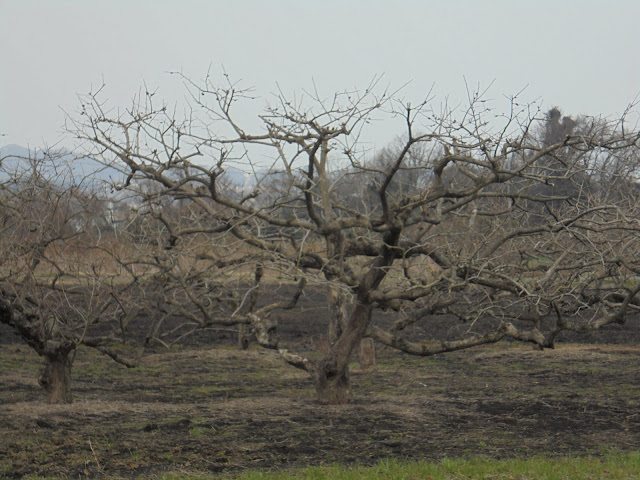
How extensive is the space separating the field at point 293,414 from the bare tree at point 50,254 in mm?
839

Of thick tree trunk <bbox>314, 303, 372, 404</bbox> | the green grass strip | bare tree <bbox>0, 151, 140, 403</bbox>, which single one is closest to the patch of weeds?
bare tree <bbox>0, 151, 140, 403</bbox>

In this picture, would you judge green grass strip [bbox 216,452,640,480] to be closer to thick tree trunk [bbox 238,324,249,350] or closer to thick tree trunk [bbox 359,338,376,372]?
thick tree trunk [bbox 359,338,376,372]

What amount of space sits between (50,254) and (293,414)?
3.35 metres

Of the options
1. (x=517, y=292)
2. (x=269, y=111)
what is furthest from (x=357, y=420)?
(x=269, y=111)

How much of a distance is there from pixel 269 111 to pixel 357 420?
3.60 meters

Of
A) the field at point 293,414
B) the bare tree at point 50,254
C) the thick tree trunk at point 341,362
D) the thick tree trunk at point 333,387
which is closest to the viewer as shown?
the field at point 293,414

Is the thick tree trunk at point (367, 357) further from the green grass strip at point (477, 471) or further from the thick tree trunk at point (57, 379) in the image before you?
the green grass strip at point (477, 471)

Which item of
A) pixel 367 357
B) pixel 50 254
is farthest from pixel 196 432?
pixel 367 357

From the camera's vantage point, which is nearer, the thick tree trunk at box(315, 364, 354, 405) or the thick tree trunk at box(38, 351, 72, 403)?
the thick tree trunk at box(38, 351, 72, 403)

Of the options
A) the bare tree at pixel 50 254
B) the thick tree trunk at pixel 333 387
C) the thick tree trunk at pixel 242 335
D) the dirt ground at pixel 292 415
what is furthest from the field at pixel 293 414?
the bare tree at pixel 50 254

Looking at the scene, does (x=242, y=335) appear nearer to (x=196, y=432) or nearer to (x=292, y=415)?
(x=292, y=415)

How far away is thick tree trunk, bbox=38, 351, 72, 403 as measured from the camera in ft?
31.9

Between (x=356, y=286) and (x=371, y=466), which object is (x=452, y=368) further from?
(x=371, y=466)

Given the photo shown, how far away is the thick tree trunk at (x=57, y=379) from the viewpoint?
9727mm
